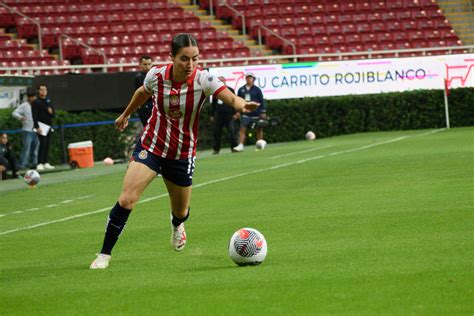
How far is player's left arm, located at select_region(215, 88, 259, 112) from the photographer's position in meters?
9.71

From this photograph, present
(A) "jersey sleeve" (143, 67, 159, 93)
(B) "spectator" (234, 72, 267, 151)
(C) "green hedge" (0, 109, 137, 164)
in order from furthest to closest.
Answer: (B) "spectator" (234, 72, 267, 151)
(C) "green hedge" (0, 109, 137, 164)
(A) "jersey sleeve" (143, 67, 159, 93)

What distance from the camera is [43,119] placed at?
28.1m

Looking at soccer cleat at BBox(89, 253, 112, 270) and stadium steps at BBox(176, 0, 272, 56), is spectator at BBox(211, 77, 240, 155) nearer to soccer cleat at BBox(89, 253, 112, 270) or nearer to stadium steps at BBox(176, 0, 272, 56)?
stadium steps at BBox(176, 0, 272, 56)

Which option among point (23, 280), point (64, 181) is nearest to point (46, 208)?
point (64, 181)

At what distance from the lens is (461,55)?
127 feet

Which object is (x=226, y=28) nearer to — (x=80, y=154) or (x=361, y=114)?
(x=361, y=114)

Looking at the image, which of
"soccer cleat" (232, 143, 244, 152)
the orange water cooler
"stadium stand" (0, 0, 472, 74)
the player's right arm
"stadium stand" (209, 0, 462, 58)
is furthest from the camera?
"stadium stand" (209, 0, 462, 58)

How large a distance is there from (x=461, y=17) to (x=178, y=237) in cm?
3696

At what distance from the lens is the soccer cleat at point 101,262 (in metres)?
10.1

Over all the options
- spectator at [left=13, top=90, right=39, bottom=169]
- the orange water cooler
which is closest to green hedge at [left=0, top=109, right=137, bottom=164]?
the orange water cooler

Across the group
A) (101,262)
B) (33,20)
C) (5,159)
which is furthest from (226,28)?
(101,262)

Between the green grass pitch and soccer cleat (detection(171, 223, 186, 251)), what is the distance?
11 cm

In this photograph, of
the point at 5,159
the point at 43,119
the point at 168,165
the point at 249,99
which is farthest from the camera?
the point at 249,99

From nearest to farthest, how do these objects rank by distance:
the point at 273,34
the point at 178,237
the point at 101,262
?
the point at 101,262, the point at 178,237, the point at 273,34
